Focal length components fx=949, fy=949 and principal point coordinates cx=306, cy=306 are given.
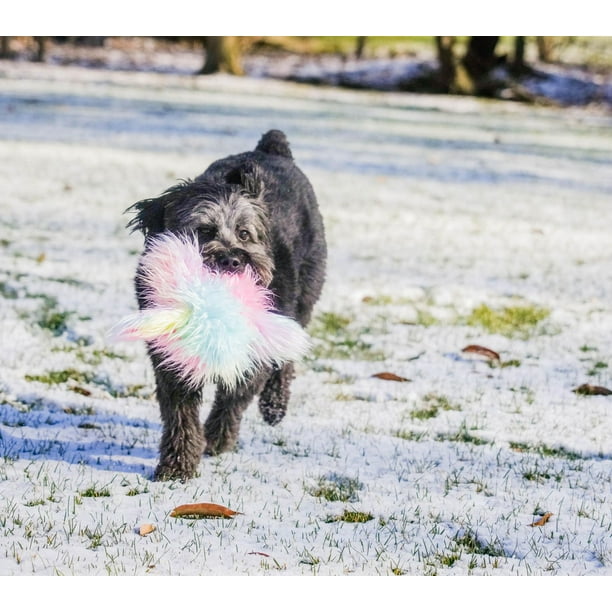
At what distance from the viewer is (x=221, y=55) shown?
103 feet

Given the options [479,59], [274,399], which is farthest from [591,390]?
[479,59]

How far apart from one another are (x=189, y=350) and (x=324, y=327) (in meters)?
3.40

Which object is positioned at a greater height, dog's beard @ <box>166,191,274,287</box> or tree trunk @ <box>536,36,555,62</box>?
tree trunk @ <box>536,36,555,62</box>

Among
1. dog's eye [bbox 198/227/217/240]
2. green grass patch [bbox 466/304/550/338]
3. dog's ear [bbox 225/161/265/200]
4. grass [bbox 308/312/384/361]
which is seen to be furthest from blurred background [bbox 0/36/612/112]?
dog's eye [bbox 198/227/217/240]

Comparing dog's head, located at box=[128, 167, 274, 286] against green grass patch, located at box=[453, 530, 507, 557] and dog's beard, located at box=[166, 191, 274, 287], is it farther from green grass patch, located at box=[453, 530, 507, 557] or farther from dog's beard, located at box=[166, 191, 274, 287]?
green grass patch, located at box=[453, 530, 507, 557]

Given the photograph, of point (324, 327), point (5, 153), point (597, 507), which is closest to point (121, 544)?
point (597, 507)

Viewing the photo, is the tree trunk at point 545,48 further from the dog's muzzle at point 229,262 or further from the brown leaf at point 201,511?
the brown leaf at point 201,511

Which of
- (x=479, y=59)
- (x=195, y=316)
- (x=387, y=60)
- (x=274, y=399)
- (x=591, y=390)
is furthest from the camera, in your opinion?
(x=387, y=60)

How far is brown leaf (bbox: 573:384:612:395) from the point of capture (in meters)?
6.21

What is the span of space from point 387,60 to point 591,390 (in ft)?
102

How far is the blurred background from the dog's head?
25.3 meters

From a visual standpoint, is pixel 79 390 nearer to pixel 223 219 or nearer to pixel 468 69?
pixel 223 219

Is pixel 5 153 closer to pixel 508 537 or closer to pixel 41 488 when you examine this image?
pixel 41 488

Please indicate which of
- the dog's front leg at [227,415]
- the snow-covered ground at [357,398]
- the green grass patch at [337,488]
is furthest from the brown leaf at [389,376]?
the green grass patch at [337,488]
